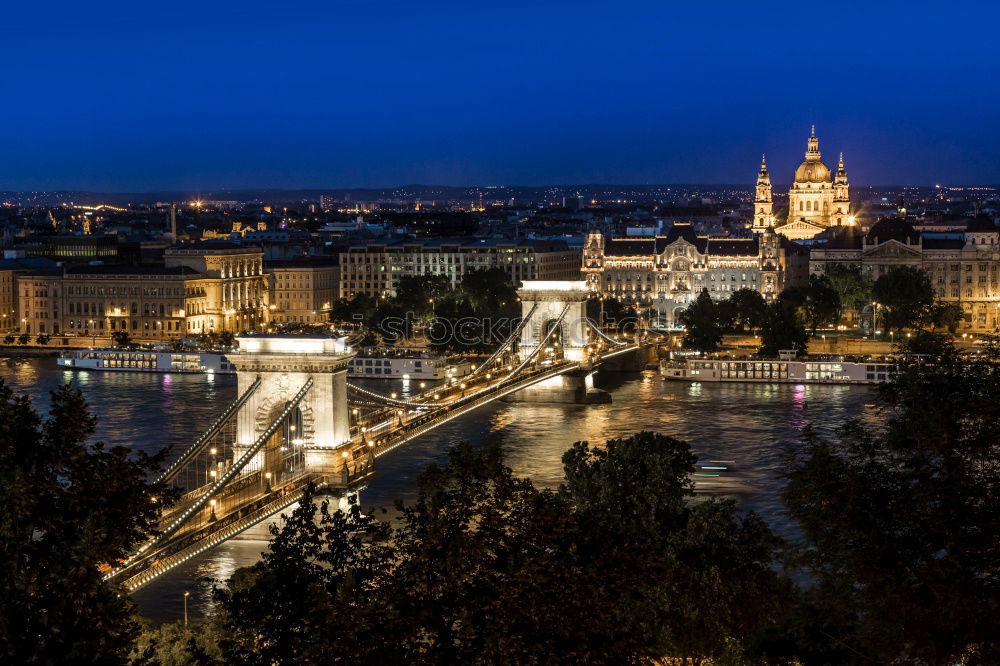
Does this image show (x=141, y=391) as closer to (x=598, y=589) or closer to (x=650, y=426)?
(x=650, y=426)

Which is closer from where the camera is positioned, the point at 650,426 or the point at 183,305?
the point at 650,426

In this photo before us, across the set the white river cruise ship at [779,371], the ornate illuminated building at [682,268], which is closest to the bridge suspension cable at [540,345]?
the white river cruise ship at [779,371]

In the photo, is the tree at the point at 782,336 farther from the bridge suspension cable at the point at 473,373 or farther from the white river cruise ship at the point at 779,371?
the bridge suspension cable at the point at 473,373

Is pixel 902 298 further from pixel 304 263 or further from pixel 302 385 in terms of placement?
pixel 302 385

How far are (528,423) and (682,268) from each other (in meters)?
23.3

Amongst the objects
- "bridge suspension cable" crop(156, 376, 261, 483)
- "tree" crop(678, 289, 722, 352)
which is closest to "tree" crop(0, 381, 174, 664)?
"bridge suspension cable" crop(156, 376, 261, 483)

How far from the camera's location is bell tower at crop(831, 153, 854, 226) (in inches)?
2432

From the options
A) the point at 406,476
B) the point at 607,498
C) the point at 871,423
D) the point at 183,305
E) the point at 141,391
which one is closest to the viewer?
the point at 607,498

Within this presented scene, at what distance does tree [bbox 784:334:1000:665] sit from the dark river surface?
605 centimetres

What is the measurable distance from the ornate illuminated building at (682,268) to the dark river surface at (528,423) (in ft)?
46.2

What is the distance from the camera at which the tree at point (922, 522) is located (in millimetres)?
7508

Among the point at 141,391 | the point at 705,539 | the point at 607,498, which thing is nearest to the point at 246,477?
the point at 607,498

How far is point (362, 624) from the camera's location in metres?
7.33

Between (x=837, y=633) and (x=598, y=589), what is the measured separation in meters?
2.25
